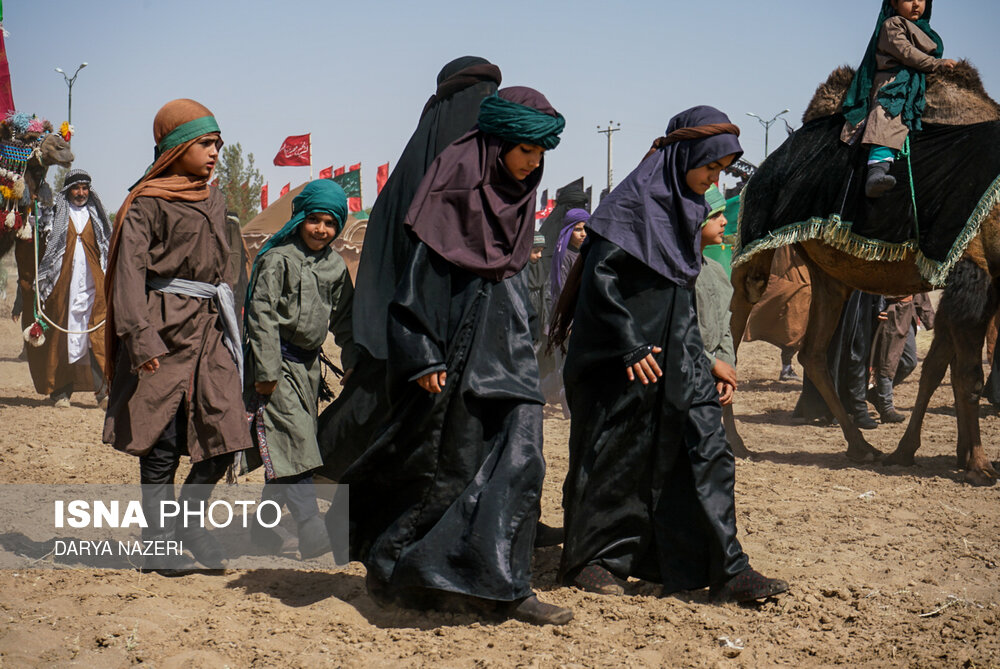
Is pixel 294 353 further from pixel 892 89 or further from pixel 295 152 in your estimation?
pixel 295 152

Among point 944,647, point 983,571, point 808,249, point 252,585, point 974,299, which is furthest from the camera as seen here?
point 808,249

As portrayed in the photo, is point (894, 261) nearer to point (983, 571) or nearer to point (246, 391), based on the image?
point (983, 571)

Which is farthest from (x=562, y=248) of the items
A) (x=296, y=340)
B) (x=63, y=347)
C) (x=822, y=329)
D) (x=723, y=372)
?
(x=63, y=347)

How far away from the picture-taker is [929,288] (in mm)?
6805

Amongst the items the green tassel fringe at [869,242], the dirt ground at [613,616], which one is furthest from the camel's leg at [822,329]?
the dirt ground at [613,616]

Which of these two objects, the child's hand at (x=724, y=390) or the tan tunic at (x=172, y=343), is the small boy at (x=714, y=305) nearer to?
the child's hand at (x=724, y=390)

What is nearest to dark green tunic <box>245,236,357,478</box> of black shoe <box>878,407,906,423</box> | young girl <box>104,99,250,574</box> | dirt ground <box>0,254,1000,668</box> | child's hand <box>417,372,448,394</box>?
young girl <box>104,99,250,574</box>

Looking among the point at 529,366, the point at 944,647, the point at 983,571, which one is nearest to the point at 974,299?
the point at 983,571

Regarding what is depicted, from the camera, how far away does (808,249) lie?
7.46m

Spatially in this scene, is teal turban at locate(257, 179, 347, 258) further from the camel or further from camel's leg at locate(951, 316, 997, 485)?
camel's leg at locate(951, 316, 997, 485)

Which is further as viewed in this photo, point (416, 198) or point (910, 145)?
point (910, 145)

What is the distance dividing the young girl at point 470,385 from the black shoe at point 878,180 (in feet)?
11.6

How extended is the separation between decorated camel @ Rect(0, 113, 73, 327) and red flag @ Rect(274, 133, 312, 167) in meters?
20.5

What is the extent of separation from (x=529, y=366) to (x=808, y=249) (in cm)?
435
